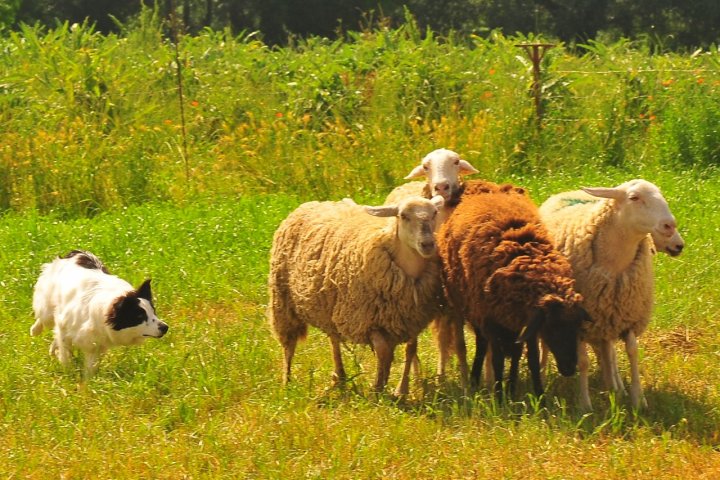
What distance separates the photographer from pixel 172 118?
602 inches

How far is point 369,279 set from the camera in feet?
23.2

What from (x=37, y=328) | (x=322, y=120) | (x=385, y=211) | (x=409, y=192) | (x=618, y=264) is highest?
(x=385, y=211)

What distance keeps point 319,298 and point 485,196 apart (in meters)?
1.25

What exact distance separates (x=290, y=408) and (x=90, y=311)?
5.53ft

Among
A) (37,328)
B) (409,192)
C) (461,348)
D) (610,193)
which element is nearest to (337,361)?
(461,348)

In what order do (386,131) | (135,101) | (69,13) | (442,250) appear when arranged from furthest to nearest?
1. (69,13)
2. (135,101)
3. (386,131)
4. (442,250)

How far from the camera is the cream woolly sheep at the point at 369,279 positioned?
7020 millimetres

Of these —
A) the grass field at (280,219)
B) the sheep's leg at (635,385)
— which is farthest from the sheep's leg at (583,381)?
the sheep's leg at (635,385)

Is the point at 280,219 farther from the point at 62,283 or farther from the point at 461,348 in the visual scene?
the point at 461,348

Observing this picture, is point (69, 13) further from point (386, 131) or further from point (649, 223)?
point (649, 223)

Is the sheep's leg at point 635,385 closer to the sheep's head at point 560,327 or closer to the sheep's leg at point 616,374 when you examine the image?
the sheep's leg at point 616,374

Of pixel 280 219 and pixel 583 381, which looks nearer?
pixel 583 381

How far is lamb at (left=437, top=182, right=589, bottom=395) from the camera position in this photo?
21.2ft

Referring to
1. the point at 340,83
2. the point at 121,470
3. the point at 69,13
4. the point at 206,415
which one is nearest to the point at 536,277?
the point at 206,415
